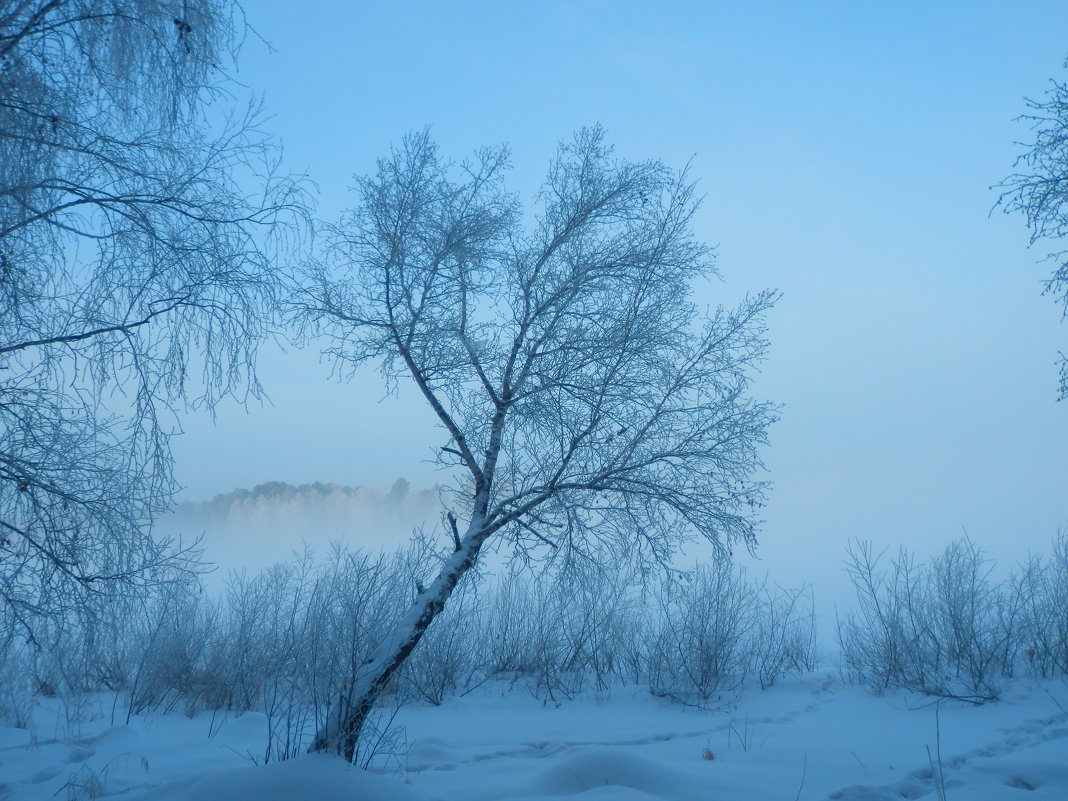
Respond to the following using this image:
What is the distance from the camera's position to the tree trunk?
5.20 m

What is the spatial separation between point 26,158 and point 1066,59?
8.40 metres

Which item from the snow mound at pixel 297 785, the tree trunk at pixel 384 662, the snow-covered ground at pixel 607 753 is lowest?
the snow-covered ground at pixel 607 753

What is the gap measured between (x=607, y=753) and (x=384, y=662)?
185 centimetres

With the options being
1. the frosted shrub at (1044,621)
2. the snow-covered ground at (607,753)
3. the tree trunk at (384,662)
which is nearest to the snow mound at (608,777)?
the snow-covered ground at (607,753)

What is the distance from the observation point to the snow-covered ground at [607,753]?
526cm

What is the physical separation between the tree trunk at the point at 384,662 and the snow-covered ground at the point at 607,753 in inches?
18.7

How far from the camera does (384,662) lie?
557 centimetres

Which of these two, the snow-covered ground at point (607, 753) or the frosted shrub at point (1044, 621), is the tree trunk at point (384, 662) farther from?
the frosted shrub at point (1044, 621)

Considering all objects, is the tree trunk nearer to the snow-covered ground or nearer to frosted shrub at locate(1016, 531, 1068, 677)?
the snow-covered ground

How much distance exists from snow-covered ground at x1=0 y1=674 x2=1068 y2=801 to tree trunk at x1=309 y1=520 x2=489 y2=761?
0.48 meters

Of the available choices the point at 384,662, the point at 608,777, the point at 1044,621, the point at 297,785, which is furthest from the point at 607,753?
the point at 1044,621

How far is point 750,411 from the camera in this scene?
6699 mm

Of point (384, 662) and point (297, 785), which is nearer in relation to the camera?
point (297, 785)

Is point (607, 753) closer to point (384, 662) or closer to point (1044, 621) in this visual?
point (384, 662)
